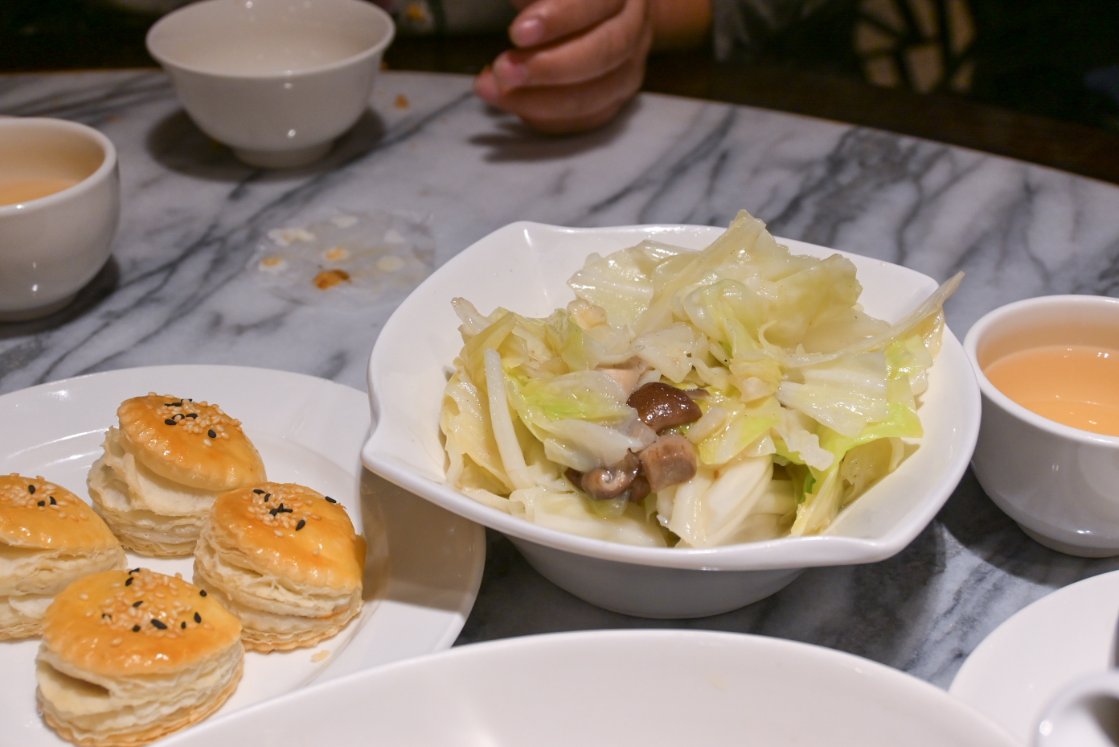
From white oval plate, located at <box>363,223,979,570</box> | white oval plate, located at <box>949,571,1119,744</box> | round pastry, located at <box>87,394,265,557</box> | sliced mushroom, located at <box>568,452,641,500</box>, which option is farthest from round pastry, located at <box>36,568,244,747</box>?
white oval plate, located at <box>949,571,1119,744</box>

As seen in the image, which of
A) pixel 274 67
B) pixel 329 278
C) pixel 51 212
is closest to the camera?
pixel 51 212

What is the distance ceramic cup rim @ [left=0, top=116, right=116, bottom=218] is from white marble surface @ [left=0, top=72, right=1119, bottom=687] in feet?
1.02

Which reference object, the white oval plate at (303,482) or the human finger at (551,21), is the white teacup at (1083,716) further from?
the human finger at (551,21)

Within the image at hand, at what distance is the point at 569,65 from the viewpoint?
2.63m

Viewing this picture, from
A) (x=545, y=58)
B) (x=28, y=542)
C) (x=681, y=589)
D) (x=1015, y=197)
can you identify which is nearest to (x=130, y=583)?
(x=28, y=542)

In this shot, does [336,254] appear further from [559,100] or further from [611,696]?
[611,696]

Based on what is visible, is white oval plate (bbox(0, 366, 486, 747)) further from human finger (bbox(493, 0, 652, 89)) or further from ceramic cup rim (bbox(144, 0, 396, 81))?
human finger (bbox(493, 0, 652, 89))

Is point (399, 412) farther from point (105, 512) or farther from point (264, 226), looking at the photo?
point (264, 226)

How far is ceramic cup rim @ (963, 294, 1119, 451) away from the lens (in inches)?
50.2

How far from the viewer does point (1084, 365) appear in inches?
59.0

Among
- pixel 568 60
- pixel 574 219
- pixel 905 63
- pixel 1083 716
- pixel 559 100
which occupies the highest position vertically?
pixel 1083 716

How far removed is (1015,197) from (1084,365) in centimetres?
108

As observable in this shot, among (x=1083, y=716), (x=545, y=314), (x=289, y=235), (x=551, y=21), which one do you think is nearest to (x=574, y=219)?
(x=551, y=21)

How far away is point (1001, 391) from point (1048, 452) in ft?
0.55
